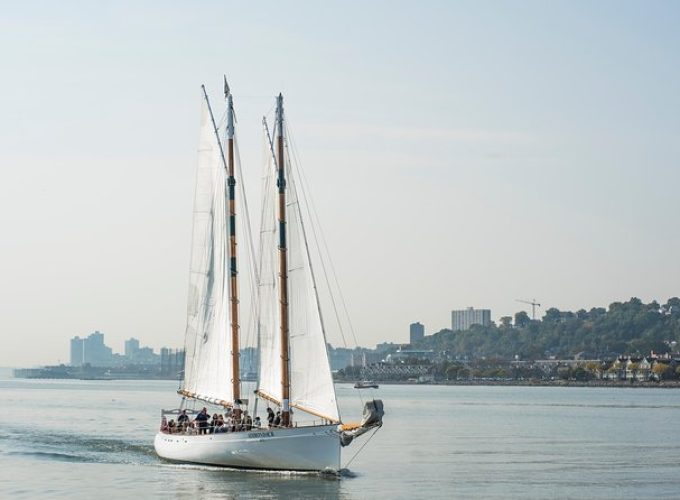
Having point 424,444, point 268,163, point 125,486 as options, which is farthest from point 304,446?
point 424,444

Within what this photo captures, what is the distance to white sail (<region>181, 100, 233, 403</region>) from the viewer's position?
6725cm

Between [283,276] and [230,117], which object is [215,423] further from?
[230,117]

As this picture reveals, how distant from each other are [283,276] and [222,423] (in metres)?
8.23

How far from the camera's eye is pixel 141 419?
128875mm

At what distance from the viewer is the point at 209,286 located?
68250 mm

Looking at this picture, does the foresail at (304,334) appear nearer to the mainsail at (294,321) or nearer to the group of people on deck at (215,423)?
the mainsail at (294,321)

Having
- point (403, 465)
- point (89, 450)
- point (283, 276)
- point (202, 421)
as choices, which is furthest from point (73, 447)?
point (283, 276)

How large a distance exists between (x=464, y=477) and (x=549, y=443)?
1066 inches

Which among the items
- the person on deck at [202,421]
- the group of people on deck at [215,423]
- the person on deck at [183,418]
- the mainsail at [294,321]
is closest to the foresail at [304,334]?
the mainsail at [294,321]

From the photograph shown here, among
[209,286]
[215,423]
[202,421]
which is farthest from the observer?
[209,286]

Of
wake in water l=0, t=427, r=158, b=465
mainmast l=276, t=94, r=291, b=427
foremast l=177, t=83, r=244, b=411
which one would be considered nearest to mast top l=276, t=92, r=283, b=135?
mainmast l=276, t=94, r=291, b=427

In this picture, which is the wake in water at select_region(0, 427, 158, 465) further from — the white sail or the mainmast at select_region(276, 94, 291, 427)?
the mainmast at select_region(276, 94, 291, 427)

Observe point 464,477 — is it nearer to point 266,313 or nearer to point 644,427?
point 266,313

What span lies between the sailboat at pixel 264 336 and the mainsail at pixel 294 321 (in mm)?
46
